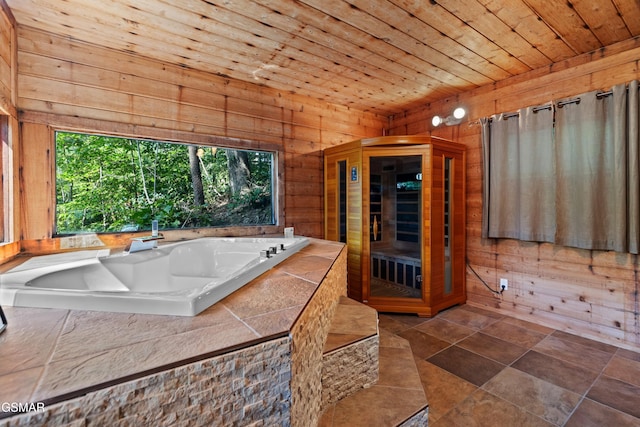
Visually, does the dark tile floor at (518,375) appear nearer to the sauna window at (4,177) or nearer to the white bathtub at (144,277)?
the white bathtub at (144,277)

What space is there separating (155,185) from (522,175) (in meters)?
3.27

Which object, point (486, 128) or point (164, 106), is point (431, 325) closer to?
point (486, 128)

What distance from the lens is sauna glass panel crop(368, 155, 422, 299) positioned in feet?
9.45

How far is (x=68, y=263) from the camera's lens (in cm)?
155

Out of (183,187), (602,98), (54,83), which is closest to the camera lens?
(54,83)

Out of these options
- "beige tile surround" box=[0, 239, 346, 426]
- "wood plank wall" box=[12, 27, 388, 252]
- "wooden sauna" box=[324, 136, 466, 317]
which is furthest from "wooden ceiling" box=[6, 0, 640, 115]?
"beige tile surround" box=[0, 239, 346, 426]

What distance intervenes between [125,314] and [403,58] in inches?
99.5

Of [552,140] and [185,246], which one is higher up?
[552,140]

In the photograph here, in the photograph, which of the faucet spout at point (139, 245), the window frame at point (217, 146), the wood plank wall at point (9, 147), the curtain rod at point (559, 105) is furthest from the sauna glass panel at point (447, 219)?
the wood plank wall at point (9, 147)

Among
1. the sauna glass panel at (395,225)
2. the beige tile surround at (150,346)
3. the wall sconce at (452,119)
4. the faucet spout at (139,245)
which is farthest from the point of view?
the wall sconce at (452,119)

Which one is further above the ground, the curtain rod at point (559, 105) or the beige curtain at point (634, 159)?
the curtain rod at point (559, 105)

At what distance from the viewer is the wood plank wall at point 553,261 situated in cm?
217

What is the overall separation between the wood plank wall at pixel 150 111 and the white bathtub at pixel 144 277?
0.74 meters

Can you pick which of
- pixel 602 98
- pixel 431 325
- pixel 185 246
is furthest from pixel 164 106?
pixel 602 98
